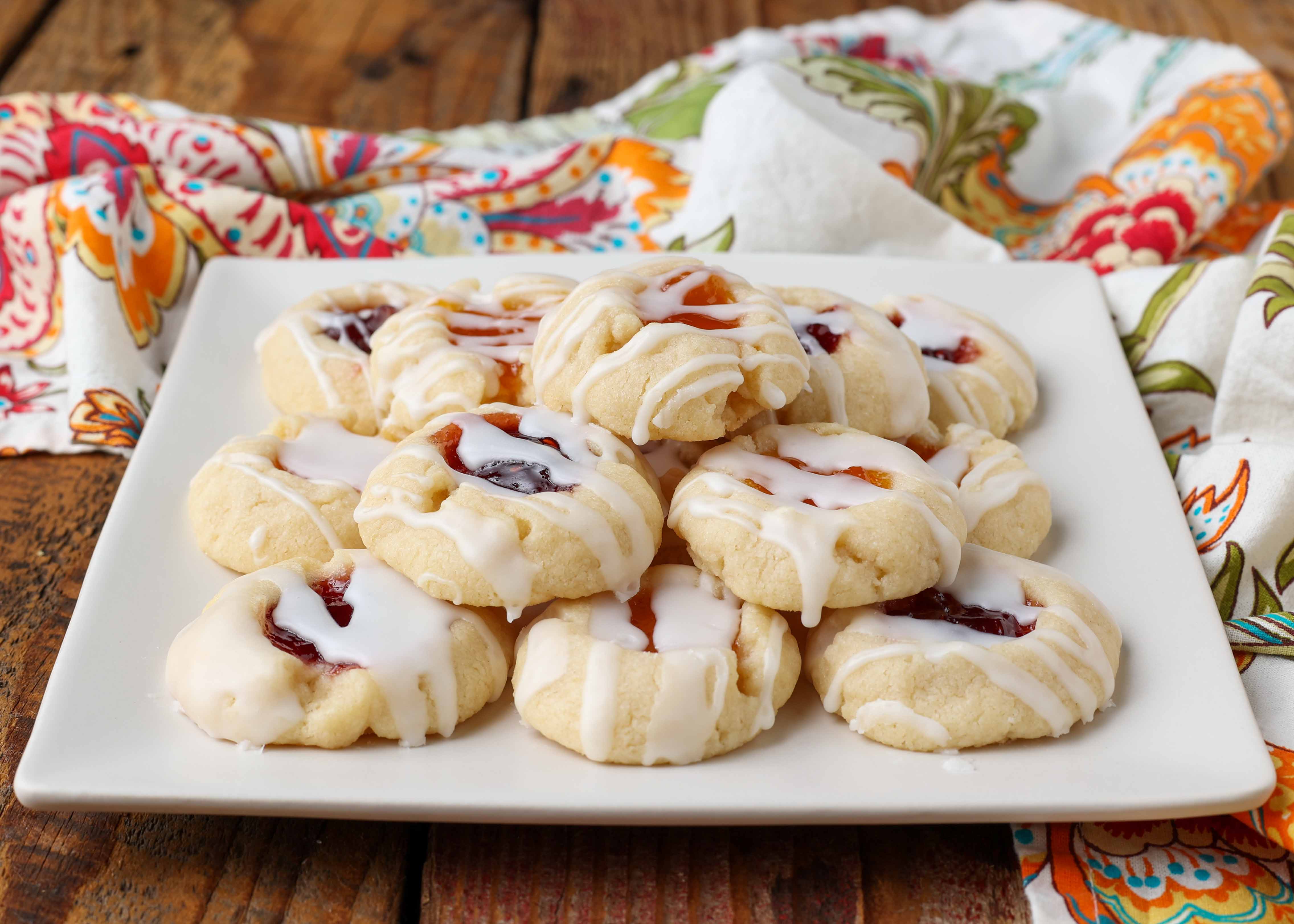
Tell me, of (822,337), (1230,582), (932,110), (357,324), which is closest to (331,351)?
(357,324)

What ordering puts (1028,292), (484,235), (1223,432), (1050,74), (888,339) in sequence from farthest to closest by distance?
Result: (1050,74) → (484,235) → (1028,292) → (1223,432) → (888,339)

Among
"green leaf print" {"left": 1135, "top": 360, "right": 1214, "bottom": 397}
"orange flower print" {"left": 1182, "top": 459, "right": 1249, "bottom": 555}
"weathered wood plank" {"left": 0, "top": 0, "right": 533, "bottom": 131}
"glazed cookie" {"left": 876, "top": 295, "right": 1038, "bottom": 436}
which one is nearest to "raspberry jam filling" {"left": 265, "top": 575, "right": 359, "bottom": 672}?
"glazed cookie" {"left": 876, "top": 295, "right": 1038, "bottom": 436}

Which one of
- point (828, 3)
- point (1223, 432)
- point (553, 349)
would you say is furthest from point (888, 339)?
point (828, 3)

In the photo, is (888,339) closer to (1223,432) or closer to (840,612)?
(840,612)

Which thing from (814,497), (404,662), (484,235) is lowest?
(484,235)

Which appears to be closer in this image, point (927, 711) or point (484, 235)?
point (927, 711)

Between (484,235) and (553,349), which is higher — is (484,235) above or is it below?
below

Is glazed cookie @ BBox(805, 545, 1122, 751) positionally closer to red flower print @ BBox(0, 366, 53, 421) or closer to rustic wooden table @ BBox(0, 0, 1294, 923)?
rustic wooden table @ BBox(0, 0, 1294, 923)
